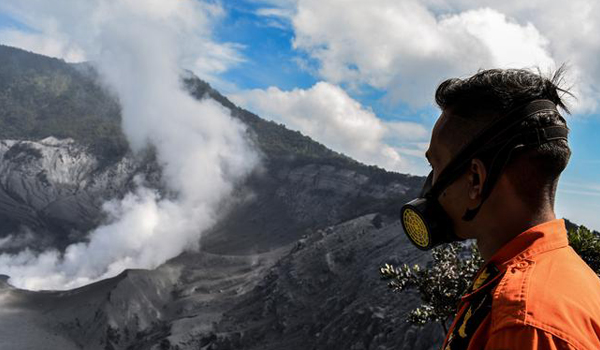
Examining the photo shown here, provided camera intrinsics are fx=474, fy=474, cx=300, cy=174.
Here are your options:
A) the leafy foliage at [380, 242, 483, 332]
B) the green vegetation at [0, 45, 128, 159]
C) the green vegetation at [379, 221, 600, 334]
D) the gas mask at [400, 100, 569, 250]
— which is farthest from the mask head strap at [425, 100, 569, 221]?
the green vegetation at [0, 45, 128, 159]

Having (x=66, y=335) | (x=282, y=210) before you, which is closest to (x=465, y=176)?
(x=66, y=335)

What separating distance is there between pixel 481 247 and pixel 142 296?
5417cm

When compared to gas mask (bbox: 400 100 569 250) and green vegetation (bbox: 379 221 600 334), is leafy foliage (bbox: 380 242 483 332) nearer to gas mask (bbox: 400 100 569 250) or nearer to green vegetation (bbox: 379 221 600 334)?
green vegetation (bbox: 379 221 600 334)

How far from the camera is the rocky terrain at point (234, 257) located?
36812 millimetres

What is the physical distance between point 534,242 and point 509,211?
18cm

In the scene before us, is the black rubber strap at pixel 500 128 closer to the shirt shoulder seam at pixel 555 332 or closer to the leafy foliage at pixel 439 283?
the shirt shoulder seam at pixel 555 332

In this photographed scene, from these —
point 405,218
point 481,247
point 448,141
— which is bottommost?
point 481,247

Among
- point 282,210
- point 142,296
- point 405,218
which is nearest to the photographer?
point 405,218

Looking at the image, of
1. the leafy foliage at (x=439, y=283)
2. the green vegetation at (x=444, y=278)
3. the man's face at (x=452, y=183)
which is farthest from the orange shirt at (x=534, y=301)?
the leafy foliage at (x=439, y=283)

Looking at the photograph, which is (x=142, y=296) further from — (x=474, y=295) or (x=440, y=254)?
(x=474, y=295)

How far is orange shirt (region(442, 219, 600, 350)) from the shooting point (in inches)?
53.4

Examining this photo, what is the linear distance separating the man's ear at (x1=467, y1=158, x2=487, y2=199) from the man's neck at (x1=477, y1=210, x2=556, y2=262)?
5.6 inches

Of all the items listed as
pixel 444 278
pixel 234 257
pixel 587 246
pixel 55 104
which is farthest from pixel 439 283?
pixel 55 104

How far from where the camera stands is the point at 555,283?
4.85 feet
